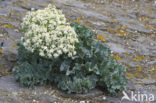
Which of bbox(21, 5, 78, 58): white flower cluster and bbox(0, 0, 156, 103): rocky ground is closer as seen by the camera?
bbox(21, 5, 78, 58): white flower cluster

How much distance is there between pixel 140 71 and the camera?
547 cm

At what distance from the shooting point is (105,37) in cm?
657

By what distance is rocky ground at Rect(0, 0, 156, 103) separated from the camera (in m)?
4.21

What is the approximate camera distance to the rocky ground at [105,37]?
421cm

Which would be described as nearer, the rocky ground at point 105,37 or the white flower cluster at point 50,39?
the white flower cluster at point 50,39

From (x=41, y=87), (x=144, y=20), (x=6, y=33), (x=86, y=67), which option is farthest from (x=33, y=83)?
(x=144, y=20)

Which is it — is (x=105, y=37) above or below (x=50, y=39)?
below

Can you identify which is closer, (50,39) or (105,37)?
(50,39)

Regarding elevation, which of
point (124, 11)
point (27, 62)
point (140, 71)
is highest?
point (124, 11)

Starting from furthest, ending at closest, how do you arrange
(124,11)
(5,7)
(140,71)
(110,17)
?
(124,11), (110,17), (5,7), (140,71)

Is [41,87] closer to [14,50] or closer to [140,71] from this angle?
[14,50]

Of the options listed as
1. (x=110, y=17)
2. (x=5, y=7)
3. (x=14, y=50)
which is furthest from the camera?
(x=110, y=17)

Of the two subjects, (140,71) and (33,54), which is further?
(140,71)

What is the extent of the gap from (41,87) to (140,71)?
2.22 meters
